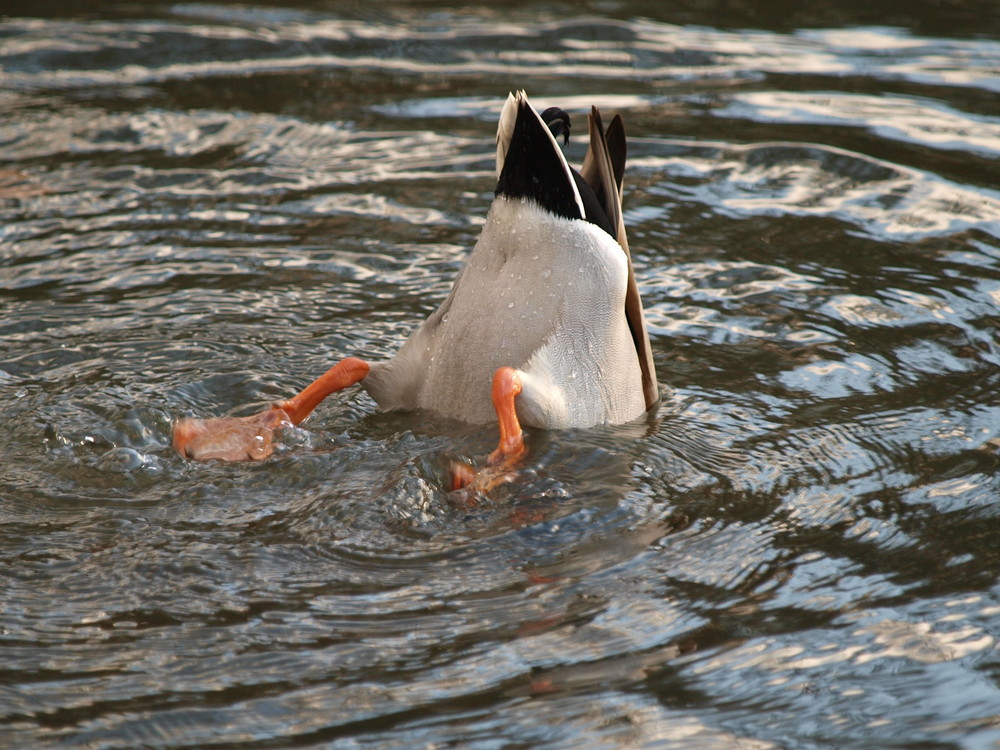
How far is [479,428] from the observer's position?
4484mm

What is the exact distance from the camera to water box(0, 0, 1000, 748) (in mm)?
3008

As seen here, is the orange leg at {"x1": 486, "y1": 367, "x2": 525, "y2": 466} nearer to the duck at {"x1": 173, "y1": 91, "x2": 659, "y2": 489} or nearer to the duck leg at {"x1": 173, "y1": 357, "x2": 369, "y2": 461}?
the duck at {"x1": 173, "y1": 91, "x2": 659, "y2": 489}

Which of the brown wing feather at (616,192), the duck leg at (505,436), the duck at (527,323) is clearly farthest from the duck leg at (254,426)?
the brown wing feather at (616,192)

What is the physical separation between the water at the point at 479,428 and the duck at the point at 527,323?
126 millimetres

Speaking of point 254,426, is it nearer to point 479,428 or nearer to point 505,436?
point 479,428

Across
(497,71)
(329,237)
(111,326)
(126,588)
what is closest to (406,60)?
(497,71)

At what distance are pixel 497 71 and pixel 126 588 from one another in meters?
6.19

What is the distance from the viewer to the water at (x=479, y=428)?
3.01 metres

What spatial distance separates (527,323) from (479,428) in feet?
1.46

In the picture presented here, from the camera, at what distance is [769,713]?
2.93m

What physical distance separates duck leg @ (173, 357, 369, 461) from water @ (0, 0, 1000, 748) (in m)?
0.09

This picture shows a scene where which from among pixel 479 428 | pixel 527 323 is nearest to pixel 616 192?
pixel 527 323

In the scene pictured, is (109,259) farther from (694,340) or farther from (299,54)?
(299,54)

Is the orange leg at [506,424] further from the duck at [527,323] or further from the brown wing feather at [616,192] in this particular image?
the brown wing feather at [616,192]
